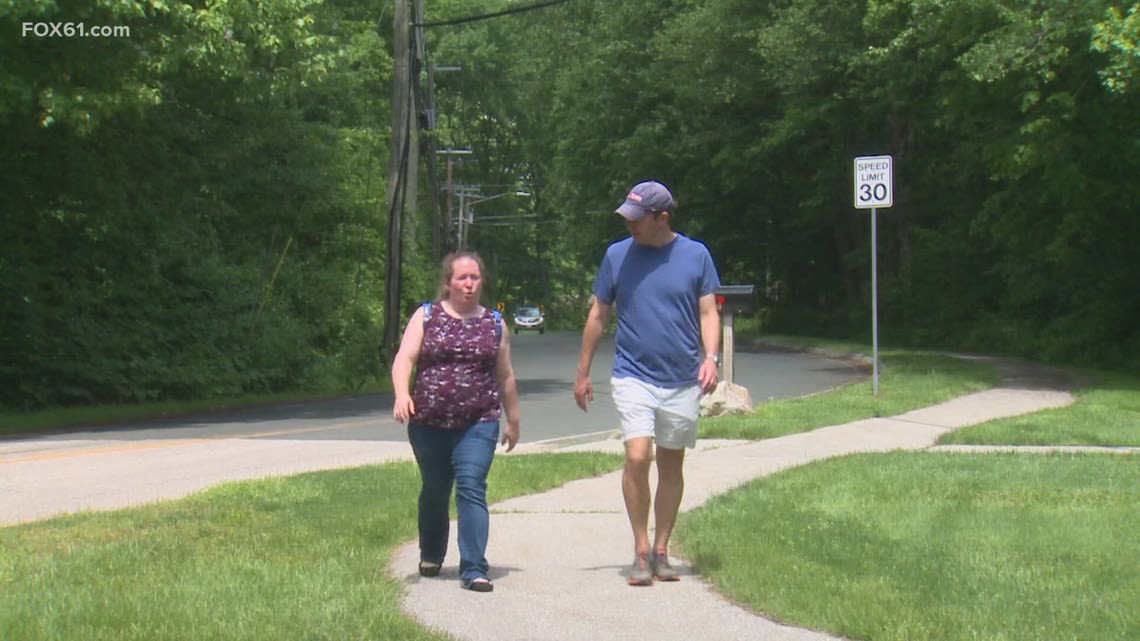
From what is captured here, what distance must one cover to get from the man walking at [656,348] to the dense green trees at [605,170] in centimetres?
145

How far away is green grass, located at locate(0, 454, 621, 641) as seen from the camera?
6.13m

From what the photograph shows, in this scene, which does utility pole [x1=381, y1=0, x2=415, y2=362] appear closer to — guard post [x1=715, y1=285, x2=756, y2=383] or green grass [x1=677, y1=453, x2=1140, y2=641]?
guard post [x1=715, y1=285, x2=756, y2=383]

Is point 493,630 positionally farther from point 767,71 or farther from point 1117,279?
point 767,71

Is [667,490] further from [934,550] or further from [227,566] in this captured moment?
[227,566]

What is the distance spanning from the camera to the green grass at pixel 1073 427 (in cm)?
1434

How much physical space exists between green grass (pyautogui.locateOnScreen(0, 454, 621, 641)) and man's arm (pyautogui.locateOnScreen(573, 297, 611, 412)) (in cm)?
128

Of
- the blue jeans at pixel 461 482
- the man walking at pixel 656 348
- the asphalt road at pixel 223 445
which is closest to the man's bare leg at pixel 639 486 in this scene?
the man walking at pixel 656 348

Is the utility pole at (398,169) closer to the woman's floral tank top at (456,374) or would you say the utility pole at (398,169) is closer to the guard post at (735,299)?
the guard post at (735,299)

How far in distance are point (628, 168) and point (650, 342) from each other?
44.4 m

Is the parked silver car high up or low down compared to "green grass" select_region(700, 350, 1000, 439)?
down

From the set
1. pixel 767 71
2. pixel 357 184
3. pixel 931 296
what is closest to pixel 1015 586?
pixel 357 184

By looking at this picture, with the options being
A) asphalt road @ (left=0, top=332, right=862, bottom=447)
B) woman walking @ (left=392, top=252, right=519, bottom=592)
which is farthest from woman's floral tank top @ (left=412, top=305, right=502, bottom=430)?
asphalt road @ (left=0, top=332, right=862, bottom=447)

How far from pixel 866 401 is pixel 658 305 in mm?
11739

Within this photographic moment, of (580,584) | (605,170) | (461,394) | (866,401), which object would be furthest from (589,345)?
(605,170)
